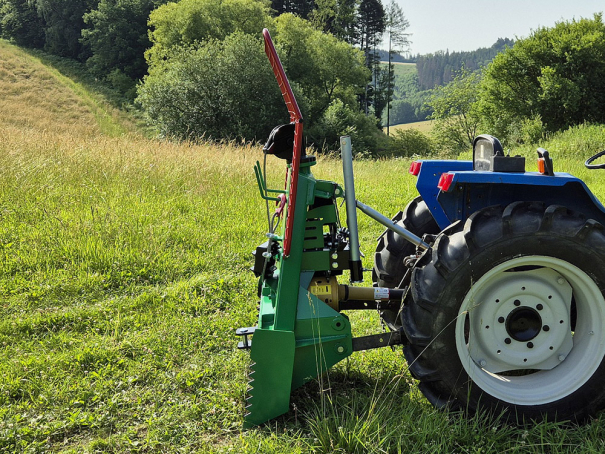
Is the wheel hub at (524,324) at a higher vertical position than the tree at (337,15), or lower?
lower

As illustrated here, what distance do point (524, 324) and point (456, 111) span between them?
48.7m

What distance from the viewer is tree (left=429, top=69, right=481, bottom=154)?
150 feet

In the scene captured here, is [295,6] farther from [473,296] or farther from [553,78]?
[473,296]

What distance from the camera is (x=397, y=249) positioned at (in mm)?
3271

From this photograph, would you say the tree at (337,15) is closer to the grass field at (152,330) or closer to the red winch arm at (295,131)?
the grass field at (152,330)

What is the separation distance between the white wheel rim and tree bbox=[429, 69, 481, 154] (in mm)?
44007

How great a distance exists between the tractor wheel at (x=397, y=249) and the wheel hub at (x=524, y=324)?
2.62 ft

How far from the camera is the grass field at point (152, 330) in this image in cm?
249

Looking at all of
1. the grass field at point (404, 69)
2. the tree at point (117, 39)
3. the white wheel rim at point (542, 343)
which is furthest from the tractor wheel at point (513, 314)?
the grass field at point (404, 69)

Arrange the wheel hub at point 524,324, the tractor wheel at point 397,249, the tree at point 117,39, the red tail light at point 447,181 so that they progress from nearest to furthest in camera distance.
Answer: the red tail light at point 447,181 < the wheel hub at point 524,324 < the tractor wheel at point 397,249 < the tree at point 117,39

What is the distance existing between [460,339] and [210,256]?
3.29 m

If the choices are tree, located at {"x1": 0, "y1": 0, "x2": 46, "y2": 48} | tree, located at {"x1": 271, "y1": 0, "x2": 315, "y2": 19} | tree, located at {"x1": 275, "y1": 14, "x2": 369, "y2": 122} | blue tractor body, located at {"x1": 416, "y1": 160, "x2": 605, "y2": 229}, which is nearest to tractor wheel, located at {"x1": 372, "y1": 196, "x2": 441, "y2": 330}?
blue tractor body, located at {"x1": 416, "y1": 160, "x2": 605, "y2": 229}

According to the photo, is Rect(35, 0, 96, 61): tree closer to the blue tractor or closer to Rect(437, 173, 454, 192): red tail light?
the blue tractor

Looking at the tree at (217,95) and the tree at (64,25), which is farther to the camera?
the tree at (64,25)
